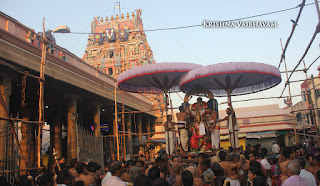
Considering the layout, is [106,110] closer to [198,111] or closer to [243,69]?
[198,111]

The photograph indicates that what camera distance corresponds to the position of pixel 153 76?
40.8 ft

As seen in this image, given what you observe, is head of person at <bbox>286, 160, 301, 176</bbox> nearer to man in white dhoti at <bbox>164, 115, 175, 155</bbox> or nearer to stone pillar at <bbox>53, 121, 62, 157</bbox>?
man in white dhoti at <bbox>164, 115, 175, 155</bbox>

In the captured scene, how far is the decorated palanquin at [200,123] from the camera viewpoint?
11.9 metres

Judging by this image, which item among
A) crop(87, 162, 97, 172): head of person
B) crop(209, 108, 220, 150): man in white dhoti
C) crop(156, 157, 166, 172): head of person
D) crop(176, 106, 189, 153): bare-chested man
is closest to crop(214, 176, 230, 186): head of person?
crop(156, 157, 166, 172): head of person

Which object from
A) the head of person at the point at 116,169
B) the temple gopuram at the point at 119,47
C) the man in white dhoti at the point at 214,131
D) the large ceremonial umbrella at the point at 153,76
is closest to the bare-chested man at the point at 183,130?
the man in white dhoti at the point at 214,131

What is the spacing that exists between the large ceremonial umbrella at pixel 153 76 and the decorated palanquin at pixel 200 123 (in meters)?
1.35

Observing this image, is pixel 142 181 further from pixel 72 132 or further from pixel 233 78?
pixel 72 132

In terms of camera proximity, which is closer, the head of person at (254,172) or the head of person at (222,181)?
the head of person at (222,181)

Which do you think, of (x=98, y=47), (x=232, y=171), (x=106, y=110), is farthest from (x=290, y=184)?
(x=98, y=47)

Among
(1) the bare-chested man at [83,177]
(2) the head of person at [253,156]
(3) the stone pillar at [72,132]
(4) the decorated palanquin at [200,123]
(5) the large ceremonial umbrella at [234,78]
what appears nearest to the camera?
(1) the bare-chested man at [83,177]

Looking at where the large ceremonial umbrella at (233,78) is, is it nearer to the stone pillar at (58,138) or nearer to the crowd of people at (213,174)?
the crowd of people at (213,174)

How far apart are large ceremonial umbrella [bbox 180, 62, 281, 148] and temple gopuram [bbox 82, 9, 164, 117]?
2764 centimetres

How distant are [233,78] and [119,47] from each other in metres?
33.8

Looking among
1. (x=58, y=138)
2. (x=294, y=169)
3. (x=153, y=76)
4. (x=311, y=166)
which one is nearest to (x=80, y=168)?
(x=294, y=169)
